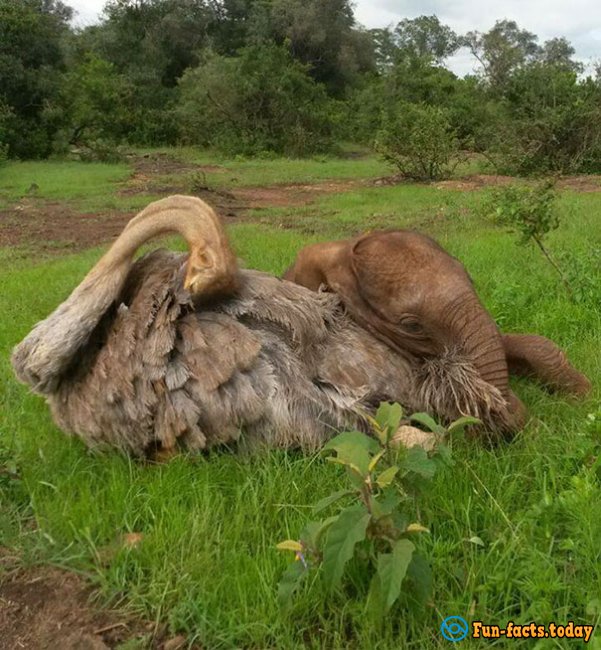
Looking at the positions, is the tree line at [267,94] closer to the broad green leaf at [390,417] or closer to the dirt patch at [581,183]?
the dirt patch at [581,183]

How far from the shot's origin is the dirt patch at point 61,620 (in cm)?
227

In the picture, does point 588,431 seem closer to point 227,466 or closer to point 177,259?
point 227,466

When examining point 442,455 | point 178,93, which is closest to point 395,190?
point 442,455

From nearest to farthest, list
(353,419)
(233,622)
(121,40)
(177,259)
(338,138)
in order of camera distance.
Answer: (233,622) < (353,419) < (177,259) < (338,138) < (121,40)

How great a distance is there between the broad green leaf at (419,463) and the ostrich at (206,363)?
0.55m

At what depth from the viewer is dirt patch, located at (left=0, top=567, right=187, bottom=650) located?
2.27 metres

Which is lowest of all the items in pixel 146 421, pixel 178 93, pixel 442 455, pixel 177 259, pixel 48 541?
pixel 48 541

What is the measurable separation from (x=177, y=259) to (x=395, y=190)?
12.7 meters

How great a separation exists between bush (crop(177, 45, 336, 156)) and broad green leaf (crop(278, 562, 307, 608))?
23.8 meters

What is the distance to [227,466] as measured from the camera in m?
3.09

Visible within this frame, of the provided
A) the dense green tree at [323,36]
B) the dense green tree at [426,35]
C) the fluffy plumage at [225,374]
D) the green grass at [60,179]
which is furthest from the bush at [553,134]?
the dense green tree at [426,35]

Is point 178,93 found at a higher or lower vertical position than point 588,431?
higher

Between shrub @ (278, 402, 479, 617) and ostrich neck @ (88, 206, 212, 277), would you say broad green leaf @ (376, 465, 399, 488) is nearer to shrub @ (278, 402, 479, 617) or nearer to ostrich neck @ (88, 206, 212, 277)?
shrub @ (278, 402, 479, 617)

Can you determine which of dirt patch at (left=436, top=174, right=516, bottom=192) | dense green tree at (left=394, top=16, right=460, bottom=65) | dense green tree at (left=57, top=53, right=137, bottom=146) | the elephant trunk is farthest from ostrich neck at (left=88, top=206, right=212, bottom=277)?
dense green tree at (left=394, top=16, right=460, bottom=65)
